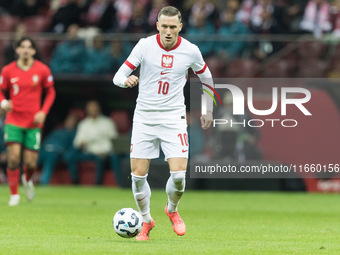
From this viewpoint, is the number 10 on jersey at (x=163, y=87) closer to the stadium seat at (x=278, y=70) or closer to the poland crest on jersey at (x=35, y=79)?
the poland crest on jersey at (x=35, y=79)

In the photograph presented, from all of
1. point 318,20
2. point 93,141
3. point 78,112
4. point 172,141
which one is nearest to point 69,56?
point 93,141

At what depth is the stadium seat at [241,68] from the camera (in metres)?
19.2

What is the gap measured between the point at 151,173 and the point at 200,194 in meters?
1.61

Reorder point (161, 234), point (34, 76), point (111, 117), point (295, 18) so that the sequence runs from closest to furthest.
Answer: point (161, 234) → point (34, 76) → point (295, 18) → point (111, 117)

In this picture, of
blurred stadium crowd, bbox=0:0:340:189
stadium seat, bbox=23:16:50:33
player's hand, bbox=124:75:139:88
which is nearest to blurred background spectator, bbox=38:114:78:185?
blurred stadium crowd, bbox=0:0:340:189

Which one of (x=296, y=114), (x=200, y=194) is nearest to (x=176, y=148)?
(x=200, y=194)

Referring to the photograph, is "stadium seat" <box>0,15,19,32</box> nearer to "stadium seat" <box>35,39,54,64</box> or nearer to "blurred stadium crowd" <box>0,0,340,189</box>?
"blurred stadium crowd" <box>0,0,340,189</box>

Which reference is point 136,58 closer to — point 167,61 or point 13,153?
point 167,61

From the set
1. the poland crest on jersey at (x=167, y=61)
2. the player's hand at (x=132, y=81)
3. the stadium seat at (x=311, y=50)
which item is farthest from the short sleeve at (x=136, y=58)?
the stadium seat at (x=311, y=50)

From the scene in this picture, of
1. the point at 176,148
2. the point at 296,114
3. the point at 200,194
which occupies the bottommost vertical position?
the point at 200,194

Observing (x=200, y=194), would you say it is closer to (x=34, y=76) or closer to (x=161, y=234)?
(x=34, y=76)

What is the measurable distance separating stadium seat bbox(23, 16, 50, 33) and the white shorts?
14127 mm

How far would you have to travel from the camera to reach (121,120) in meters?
22.1

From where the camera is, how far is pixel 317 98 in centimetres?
1909
